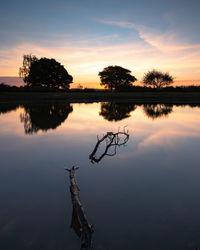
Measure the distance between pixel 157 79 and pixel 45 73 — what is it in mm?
72313

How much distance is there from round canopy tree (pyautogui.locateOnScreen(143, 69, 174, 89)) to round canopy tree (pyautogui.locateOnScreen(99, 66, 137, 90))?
12.7 metres

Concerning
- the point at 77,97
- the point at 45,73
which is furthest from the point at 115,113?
the point at 45,73

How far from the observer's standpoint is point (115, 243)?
15.5 ft

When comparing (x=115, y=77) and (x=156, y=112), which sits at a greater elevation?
(x=115, y=77)

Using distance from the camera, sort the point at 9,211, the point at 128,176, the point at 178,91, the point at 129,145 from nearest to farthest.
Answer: the point at 9,211
the point at 128,176
the point at 129,145
the point at 178,91

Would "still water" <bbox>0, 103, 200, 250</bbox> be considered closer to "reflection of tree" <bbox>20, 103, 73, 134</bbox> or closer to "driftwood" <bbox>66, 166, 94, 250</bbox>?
"driftwood" <bbox>66, 166, 94, 250</bbox>

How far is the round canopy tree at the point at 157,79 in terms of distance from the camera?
118750 mm

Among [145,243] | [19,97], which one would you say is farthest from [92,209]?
[19,97]

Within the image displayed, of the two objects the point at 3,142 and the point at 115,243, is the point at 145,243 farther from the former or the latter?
the point at 3,142

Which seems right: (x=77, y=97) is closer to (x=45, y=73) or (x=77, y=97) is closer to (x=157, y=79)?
(x=45, y=73)

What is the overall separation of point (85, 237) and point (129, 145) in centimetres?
1041

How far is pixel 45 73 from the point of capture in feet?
273

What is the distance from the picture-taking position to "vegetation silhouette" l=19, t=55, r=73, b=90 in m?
83.0

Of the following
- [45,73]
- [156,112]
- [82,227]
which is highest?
[45,73]
